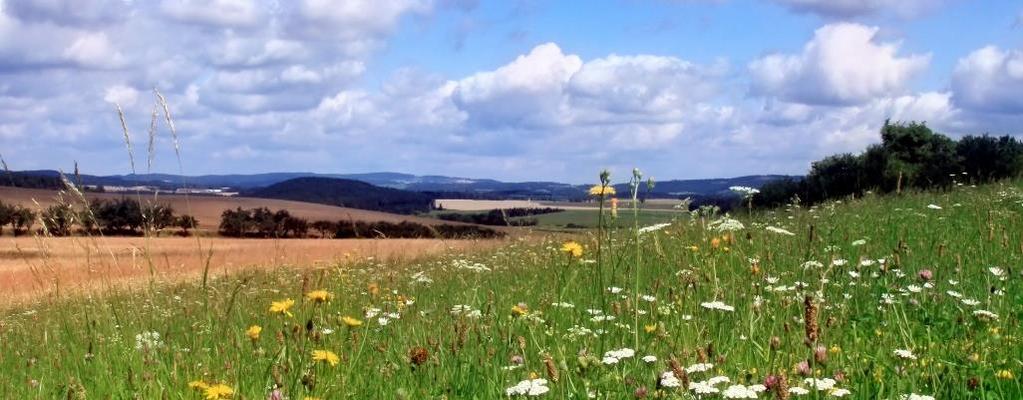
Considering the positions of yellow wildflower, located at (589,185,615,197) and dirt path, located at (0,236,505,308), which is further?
dirt path, located at (0,236,505,308)

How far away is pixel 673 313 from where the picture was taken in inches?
203

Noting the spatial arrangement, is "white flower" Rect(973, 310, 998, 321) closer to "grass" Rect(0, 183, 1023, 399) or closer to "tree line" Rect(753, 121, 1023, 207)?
"grass" Rect(0, 183, 1023, 399)

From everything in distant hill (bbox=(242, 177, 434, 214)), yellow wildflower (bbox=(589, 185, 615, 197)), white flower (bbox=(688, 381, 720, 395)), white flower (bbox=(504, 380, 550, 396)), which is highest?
yellow wildflower (bbox=(589, 185, 615, 197))

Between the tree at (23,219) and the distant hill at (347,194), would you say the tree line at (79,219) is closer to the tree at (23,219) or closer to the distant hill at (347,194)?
the tree at (23,219)

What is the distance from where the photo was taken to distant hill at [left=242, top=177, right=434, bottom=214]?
214 ft

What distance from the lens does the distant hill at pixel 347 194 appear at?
65.2 m

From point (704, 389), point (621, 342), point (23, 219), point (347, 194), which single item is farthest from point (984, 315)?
point (347, 194)

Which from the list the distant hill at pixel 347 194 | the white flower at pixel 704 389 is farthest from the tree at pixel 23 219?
the distant hill at pixel 347 194

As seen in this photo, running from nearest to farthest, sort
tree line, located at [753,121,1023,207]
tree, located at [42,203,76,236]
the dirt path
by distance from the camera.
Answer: the dirt path, tree, located at [42,203,76,236], tree line, located at [753,121,1023,207]

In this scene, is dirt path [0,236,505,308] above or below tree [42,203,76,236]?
below

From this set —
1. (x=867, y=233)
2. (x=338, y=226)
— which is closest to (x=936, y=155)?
(x=338, y=226)

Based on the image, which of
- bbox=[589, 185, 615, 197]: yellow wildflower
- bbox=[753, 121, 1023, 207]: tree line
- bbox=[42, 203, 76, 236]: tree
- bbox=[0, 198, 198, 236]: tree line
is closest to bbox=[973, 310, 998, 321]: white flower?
bbox=[589, 185, 615, 197]: yellow wildflower

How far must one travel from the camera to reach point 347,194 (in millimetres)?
75938

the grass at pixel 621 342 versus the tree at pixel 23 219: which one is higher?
the tree at pixel 23 219
